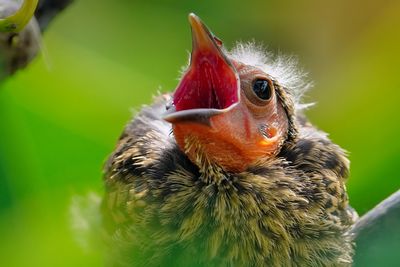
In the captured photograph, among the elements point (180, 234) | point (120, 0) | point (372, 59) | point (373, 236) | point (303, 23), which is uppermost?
point (120, 0)

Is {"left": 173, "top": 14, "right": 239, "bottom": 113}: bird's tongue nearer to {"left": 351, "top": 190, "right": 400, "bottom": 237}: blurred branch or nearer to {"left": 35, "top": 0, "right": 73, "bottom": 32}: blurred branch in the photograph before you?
{"left": 35, "top": 0, "right": 73, "bottom": 32}: blurred branch

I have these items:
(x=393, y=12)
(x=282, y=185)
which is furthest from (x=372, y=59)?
(x=282, y=185)

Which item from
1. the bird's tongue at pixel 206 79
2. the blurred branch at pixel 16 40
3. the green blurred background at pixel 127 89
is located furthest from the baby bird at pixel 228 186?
→ the blurred branch at pixel 16 40

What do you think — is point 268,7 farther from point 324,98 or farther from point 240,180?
point 240,180

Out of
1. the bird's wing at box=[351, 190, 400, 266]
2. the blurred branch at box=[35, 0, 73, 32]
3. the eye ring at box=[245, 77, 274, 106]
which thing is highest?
the blurred branch at box=[35, 0, 73, 32]

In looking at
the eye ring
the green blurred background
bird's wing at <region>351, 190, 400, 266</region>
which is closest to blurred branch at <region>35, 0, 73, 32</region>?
the green blurred background

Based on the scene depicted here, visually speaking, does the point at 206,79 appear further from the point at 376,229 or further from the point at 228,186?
the point at 376,229
